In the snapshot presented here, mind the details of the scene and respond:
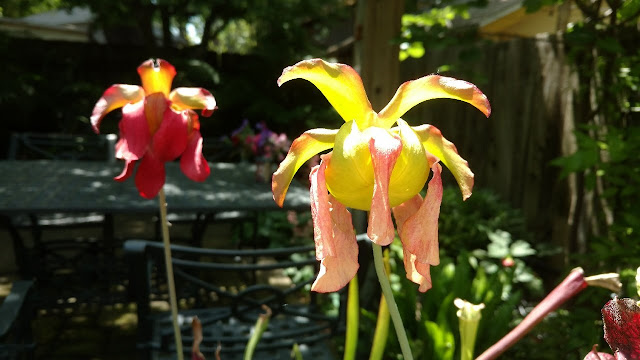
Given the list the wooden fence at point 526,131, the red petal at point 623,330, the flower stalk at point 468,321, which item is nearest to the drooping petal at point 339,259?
the red petal at point 623,330

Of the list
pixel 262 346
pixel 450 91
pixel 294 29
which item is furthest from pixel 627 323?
pixel 294 29

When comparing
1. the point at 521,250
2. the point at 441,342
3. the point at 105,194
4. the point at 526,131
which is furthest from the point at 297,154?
the point at 526,131

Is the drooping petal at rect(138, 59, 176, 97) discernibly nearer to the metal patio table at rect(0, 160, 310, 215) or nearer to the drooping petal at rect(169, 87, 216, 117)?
the drooping petal at rect(169, 87, 216, 117)

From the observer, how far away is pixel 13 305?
1499 mm

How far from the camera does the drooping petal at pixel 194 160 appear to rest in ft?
2.72

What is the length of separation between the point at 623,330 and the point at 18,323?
1.89 metres

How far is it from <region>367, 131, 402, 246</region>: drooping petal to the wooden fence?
284 centimetres

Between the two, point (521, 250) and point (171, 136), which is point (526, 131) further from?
point (171, 136)

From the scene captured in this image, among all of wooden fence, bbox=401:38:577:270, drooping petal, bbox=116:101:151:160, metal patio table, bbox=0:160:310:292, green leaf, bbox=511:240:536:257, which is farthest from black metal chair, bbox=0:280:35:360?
green leaf, bbox=511:240:536:257

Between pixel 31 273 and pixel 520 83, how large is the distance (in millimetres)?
3544

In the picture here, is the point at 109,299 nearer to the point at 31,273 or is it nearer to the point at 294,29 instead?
the point at 31,273

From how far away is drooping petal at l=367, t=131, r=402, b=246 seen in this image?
346mm

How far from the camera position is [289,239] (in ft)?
16.2

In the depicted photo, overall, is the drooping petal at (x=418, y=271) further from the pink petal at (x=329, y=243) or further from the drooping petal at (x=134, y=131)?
the drooping petal at (x=134, y=131)
